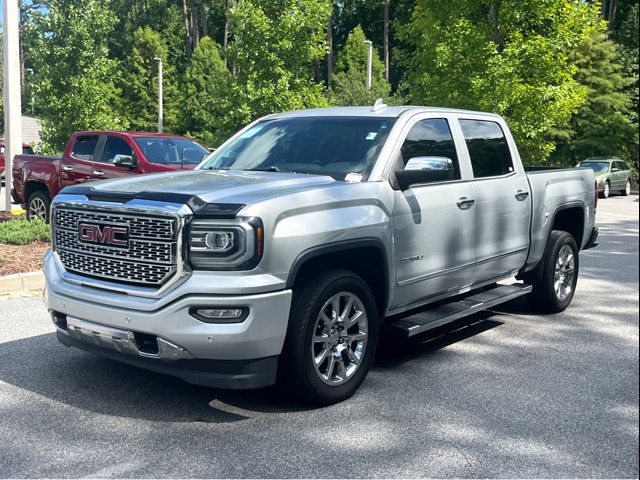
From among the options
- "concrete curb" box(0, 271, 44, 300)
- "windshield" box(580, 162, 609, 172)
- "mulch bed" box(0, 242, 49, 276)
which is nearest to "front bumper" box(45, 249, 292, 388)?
"concrete curb" box(0, 271, 44, 300)

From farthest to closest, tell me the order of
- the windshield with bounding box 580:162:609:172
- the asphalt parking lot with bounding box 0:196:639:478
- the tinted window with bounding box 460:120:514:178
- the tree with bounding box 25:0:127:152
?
the windshield with bounding box 580:162:609:172
the tree with bounding box 25:0:127:152
the tinted window with bounding box 460:120:514:178
the asphalt parking lot with bounding box 0:196:639:478

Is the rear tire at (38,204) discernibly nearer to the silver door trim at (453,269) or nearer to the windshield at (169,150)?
the windshield at (169,150)

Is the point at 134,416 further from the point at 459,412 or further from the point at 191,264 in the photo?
the point at 459,412

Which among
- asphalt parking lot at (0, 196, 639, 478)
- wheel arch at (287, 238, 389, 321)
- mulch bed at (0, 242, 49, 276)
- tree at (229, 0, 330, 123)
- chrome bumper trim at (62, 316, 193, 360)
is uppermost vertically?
tree at (229, 0, 330, 123)

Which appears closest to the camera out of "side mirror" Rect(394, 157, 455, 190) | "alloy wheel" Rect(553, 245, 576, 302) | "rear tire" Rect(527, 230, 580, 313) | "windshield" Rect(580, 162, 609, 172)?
"side mirror" Rect(394, 157, 455, 190)

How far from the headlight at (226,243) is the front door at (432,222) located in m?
1.29

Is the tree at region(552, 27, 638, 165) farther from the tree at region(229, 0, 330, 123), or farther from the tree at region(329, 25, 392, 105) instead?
the tree at region(229, 0, 330, 123)

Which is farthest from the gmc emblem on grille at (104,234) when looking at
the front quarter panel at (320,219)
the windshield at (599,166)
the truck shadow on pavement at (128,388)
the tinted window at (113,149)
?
the windshield at (599,166)

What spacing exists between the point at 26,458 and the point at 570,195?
5.67m

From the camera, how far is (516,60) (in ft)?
68.9

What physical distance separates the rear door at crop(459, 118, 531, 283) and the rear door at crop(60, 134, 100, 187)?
8.40 metres

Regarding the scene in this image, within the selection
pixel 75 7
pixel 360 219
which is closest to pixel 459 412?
pixel 360 219

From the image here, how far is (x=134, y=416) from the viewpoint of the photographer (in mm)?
4289

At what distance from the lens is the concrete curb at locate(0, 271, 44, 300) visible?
26.1 feet
